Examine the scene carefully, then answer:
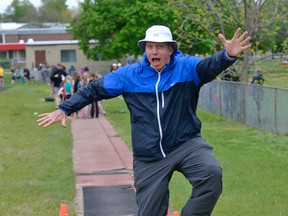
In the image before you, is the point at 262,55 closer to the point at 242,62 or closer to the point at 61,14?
the point at 242,62

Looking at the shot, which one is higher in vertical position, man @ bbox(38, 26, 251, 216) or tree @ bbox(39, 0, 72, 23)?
tree @ bbox(39, 0, 72, 23)

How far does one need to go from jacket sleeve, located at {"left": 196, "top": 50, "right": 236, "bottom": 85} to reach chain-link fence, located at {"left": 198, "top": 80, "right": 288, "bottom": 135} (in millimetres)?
10575

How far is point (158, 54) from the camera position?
19.7 ft

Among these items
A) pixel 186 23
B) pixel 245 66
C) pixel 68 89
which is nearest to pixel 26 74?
pixel 68 89

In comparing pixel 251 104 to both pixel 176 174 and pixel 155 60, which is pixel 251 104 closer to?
pixel 176 174

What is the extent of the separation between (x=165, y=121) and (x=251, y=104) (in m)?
13.6

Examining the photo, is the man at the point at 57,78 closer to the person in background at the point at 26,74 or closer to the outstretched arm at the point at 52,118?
the outstretched arm at the point at 52,118

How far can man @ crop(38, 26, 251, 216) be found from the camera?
5887 mm

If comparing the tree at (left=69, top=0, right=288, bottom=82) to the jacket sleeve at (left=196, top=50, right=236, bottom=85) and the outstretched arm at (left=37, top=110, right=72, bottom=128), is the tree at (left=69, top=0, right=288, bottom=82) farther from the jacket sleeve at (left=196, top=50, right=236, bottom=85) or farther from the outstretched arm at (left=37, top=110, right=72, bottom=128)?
the outstretched arm at (left=37, top=110, right=72, bottom=128)

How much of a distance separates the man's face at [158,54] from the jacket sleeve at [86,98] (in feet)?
1.81

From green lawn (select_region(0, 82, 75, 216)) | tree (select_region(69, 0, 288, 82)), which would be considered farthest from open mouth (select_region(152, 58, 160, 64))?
tree (select_region(69, 0, 288, 82))

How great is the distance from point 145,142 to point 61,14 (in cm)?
14537

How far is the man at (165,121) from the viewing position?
589cm

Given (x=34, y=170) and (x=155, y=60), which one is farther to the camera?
(x=34, y=170)
